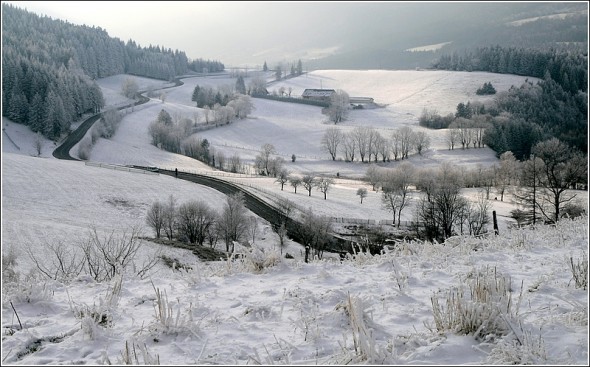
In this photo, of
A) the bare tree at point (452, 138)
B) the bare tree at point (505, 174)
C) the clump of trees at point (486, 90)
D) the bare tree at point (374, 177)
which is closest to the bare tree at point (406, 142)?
the bare tree at point (452, 138)

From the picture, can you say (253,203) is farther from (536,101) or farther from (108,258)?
(536,101)

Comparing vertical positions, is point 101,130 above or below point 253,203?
above

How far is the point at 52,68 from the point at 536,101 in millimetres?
138597

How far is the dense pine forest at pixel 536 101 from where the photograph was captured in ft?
358

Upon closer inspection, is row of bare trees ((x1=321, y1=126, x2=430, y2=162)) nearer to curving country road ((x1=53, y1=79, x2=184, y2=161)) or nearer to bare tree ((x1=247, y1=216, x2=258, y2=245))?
curving country road ((x1=53, y1=79, x2=184, y2=161))

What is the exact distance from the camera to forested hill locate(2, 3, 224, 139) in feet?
322

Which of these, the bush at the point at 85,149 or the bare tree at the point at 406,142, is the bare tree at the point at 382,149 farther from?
the bush at the point at 85,149

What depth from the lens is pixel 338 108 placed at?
488 ft

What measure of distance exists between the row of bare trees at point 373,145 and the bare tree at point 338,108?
3225 centimetres

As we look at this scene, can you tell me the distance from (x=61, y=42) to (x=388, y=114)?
118075 millimetres

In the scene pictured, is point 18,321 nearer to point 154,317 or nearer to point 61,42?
point 154,317

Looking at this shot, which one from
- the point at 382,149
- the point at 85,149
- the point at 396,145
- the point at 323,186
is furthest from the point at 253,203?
the point at 396,145

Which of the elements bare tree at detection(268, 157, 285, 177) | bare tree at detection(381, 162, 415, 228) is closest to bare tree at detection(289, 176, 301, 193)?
bare tree at detection(381, 162, 415, 228)

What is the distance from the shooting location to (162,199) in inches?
2063
